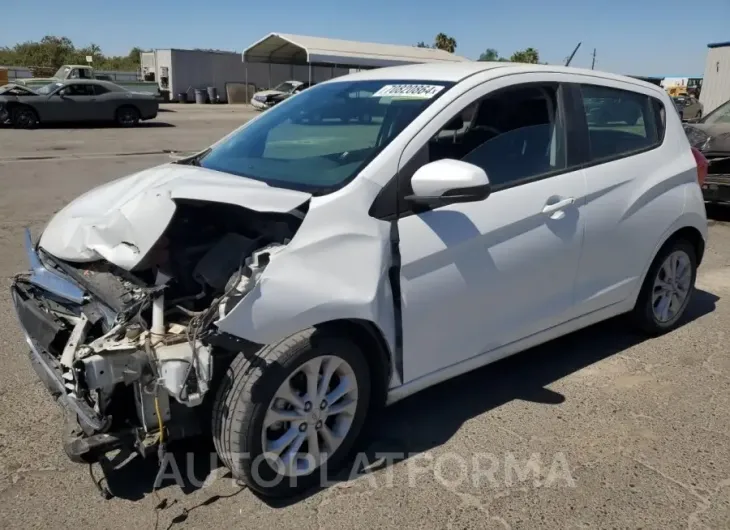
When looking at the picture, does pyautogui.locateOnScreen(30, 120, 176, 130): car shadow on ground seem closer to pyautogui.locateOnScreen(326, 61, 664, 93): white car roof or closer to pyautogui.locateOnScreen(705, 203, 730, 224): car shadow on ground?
pyautogui.locateOnScreen(705, 203, 730, 224): car shadow on ground

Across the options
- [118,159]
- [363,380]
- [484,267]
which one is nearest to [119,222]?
[363,380]

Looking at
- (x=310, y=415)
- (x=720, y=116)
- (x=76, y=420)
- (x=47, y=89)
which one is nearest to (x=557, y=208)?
(x=310, y=415)

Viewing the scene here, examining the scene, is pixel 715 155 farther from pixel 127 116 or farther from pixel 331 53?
pixel 331 53

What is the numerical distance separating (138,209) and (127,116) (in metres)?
21.0

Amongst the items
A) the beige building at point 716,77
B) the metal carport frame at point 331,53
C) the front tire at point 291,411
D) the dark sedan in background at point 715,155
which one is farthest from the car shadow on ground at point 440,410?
the metal carport frame at point 331,53

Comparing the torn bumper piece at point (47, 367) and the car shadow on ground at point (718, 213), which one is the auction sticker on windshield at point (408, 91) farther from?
the car shadow on ground at point (718, 213)

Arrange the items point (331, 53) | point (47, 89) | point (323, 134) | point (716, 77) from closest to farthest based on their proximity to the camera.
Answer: point (323, 134) → point (47, 89) → point (716, 77) → point (331, 53)

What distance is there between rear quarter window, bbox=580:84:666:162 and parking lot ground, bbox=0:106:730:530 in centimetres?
135

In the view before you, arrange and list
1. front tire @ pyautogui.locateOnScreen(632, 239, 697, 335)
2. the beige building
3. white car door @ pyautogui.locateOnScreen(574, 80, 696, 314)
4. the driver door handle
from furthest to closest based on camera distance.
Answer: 1. the beige building
2. front tire @ pyautogui.locateOnScreen(632, 239, 697, 335)
3. white car door @ pyautogui.locateOnScreen(574, 80, 696, 314)
4. the driver door handle

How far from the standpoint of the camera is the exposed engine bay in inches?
97.7

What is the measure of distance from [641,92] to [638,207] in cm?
85

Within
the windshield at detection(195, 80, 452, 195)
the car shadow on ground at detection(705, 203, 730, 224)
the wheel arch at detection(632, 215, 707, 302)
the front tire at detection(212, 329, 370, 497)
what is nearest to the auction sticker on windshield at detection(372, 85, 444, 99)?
the windshield at detection(195, 80, 452, 195)

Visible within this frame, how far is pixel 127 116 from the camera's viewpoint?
2211 centimetres

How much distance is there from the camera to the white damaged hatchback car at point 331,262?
259cm
